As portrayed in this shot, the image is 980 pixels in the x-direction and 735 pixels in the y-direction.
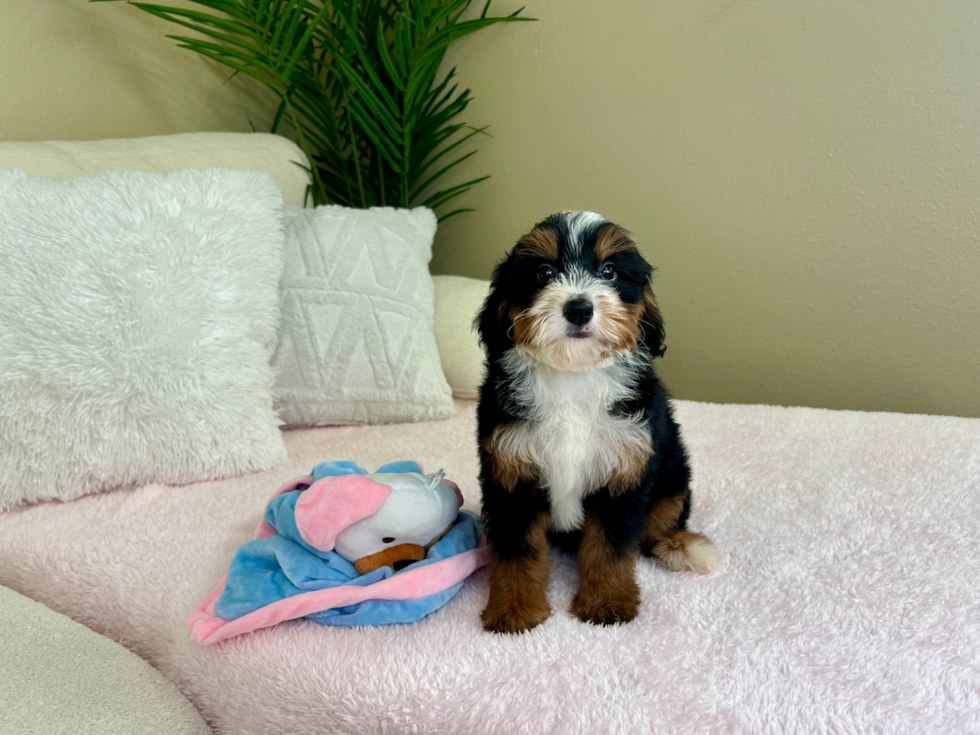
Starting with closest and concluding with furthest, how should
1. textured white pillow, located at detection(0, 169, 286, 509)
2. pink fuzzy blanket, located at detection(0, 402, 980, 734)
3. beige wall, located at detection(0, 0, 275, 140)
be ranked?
pink fuzzy blanket, located at detection(0, 402, 980, 734), textured white pillow, located at detection(0, 169, 286, 509), beige wall, located at detection(0, 0, 275, 140)

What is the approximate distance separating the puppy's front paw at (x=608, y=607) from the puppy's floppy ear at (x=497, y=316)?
1.59 feet

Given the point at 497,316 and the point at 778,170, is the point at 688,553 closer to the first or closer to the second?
the point at 497,316

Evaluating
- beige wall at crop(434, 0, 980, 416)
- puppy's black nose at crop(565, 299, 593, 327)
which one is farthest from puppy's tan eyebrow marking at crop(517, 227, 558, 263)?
beige wall at crop(434, 0, 980, 416)

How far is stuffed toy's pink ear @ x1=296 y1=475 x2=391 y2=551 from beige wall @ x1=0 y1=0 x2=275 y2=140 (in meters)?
1.90

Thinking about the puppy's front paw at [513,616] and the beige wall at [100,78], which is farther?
the beige wall at [100,78]

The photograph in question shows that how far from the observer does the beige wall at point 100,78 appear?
246 cm

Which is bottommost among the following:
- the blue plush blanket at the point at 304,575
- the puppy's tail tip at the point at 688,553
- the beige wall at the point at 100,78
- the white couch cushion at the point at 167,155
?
the blue plush blanket at the point at 304,575

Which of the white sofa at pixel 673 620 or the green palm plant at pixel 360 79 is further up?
the green palm plant at pixel 360 79

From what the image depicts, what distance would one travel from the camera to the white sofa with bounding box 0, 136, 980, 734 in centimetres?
111

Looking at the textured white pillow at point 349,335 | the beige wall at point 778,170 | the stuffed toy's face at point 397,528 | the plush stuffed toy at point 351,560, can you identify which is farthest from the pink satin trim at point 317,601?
the beige wall at point 778,170

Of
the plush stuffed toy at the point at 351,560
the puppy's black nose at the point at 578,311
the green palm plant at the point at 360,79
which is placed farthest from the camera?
the green palm plant at the point at 360,79

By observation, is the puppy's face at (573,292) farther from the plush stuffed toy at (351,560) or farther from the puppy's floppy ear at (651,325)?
the plush stuffed toy at (351,560)

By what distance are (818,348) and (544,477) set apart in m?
1.54

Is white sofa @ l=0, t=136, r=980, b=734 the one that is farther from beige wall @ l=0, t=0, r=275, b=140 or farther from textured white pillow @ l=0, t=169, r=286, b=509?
beige wall @ l=0, t=0, r=275, b=140
